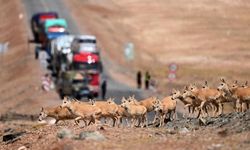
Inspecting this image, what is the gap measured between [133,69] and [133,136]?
63.8m

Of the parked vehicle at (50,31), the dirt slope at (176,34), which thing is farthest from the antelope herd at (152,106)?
the parked vehicle at (50,31)

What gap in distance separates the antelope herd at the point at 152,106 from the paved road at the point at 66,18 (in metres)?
33.3

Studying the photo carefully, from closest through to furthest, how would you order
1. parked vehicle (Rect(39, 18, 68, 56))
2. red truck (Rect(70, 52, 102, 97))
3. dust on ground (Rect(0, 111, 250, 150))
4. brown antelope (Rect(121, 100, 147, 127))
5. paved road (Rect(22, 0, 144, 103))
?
dust on ground (Rect(0, 111, 250, 150)) < brown antelope (Rect(121, 100, 147, 127)) < red truck (Rect(70, 52, 102, 97)) < paved road (Rect(22, 0, 144, 103)) < parked vehicle (Rect(39, 18, 68, 56))

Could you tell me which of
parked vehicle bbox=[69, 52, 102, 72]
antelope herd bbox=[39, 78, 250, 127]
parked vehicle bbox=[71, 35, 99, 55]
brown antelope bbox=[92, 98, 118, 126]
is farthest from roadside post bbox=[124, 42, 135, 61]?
brown antelope bbox=[92, 98, 118, 126]

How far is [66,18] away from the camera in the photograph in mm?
108188

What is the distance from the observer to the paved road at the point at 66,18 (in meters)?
69.0

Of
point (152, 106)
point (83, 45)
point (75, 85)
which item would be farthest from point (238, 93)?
point (83, 45)

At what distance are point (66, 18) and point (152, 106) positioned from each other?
79496 mm

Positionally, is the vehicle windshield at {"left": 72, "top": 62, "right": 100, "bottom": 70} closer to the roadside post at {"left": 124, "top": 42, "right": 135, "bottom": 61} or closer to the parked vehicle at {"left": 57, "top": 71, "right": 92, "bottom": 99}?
the parked vehicle at {"left": 57, "top": 71, "right": 92, "bottom": 99}

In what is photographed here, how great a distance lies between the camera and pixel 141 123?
28.5 m

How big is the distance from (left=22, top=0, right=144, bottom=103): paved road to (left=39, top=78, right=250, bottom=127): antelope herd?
109 ft

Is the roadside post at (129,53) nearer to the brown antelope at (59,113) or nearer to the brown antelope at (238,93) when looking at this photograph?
the brown antelope at (59,113)

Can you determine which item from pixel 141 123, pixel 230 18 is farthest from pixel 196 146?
pixel 230 18

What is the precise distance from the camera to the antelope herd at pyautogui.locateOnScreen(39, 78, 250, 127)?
2798 centimetres
